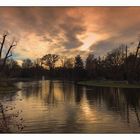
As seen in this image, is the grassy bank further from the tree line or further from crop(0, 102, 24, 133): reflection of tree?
crop(0, 102, 24, 133): reflection of tree

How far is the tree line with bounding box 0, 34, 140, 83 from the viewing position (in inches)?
199

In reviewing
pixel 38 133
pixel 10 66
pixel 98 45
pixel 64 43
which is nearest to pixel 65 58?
pixel 64 43

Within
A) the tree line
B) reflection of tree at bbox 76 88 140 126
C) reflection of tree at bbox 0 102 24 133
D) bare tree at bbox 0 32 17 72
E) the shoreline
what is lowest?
reflection of tree at bbox 0 102 24 133

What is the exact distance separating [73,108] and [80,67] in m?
0.71

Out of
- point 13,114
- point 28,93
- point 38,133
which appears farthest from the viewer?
point 28,93

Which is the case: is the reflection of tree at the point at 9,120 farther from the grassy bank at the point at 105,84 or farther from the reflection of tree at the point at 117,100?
the grassy bank at the point at 105,84

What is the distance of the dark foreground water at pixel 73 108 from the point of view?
15.0 feet

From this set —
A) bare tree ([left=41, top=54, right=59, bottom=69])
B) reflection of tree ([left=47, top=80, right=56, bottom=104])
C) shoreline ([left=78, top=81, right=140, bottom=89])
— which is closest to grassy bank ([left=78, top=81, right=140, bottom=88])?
shoreline ([left=78, top=81, right=140, bottom=89])

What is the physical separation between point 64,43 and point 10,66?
2.98 feet

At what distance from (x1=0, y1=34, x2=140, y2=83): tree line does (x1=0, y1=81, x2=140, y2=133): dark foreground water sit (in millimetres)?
179

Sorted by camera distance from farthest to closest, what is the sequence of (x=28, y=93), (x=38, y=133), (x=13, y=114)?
(x=28, y=93)
(x=13, y=114)
(x=38, y=133)
